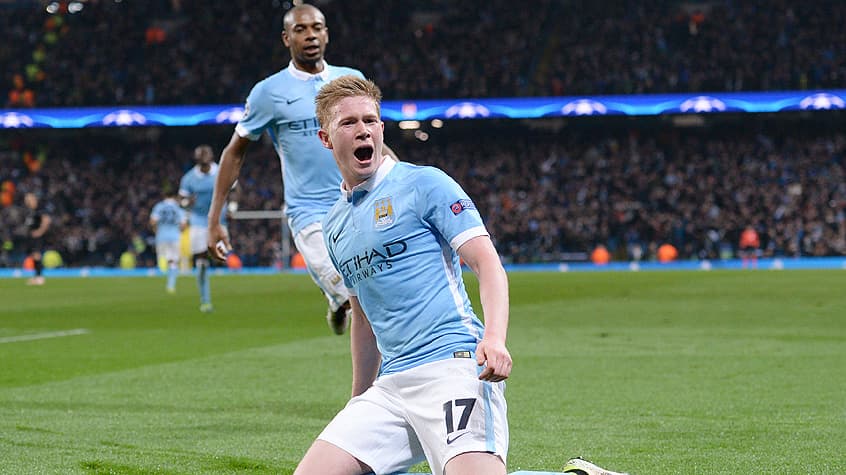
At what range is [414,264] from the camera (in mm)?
4379

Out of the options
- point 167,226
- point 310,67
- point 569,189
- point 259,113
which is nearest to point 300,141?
point 259,113

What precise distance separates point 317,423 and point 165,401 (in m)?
1.64

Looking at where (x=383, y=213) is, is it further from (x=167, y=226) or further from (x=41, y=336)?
(x=167, y=226)

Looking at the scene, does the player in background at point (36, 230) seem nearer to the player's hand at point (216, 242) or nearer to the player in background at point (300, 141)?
the player in background at point (300, 141)

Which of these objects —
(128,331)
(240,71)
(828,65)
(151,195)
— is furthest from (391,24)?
(128,331)

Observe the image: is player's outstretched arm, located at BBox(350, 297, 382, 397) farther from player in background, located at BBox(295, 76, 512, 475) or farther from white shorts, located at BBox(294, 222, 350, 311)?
white shorts, located at BBox(294, 222, 350, 311)

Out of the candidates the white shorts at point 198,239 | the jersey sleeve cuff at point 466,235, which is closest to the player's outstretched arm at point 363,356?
the jersey sleeve cuff at point 466,235

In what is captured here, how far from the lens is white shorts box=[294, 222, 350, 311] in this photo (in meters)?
7.77

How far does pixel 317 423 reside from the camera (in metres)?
7.70

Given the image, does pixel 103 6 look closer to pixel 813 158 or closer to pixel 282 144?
pixel 813 158

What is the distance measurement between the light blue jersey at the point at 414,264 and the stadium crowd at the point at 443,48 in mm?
35869

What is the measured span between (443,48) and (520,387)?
Answer: 1377 inches

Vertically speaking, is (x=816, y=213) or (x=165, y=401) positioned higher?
(x=165, y=401)

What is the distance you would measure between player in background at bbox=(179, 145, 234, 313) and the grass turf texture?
0.54 metres
